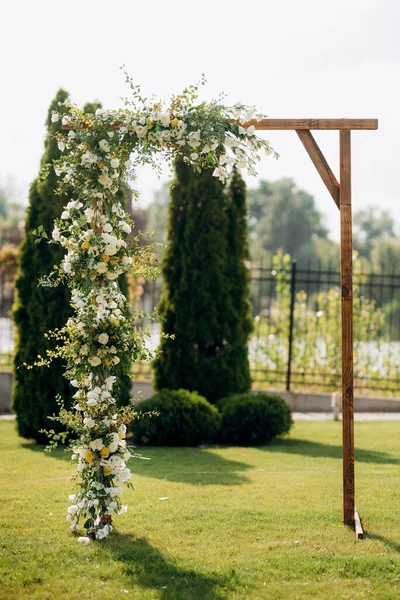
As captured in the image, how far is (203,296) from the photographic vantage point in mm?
10289

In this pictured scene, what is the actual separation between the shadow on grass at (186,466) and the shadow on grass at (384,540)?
1799 millimetres

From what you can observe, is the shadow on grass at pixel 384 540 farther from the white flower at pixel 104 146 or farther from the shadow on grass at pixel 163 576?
the white flower at pixel 104 146

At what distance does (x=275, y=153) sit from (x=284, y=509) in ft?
9.11

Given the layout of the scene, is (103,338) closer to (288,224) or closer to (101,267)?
(101,267)

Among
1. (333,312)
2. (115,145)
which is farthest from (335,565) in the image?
(333,312)

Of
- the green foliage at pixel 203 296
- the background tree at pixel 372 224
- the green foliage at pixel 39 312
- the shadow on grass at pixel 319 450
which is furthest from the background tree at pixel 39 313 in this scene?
the background tree at pixel 372 224

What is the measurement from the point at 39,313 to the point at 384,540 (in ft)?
17.4

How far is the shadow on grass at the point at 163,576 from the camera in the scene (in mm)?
4320

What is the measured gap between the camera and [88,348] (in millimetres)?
5336

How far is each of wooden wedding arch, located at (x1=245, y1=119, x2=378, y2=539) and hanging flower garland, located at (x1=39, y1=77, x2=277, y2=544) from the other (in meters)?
0.41

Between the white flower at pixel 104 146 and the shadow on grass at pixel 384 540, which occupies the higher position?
the white flower at pixel 104 146

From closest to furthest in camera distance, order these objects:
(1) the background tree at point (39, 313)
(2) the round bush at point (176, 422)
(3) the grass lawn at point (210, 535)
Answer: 1. (3) the grass lawn at point (210, 535)
2. (2) the round bush at point (176, 422)
3. (1) the background tree at point (39, 313)

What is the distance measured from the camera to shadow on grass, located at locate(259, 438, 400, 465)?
8360 millimetres

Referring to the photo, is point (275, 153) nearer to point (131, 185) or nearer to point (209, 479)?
point (131, 185)
